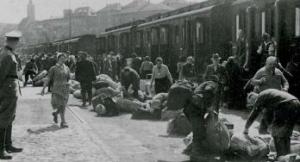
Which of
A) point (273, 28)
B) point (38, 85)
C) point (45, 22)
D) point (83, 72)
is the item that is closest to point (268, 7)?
point (273, 28)

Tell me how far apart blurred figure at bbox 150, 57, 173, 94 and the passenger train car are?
212cm

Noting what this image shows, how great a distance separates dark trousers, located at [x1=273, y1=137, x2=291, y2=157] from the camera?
22.1 feet

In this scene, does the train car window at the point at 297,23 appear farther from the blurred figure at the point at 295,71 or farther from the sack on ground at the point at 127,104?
the sack on ground at the point at 127,104

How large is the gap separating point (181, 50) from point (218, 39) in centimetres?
347

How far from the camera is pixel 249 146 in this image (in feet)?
23.8

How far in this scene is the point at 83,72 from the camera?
14.8 m

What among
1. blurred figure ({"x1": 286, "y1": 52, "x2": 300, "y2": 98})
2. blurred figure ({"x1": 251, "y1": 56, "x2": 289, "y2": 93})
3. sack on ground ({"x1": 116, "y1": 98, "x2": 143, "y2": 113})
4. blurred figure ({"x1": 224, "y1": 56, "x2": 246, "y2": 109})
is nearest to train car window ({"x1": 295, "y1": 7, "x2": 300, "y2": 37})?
blurred figure ({"x1": 286, "y1": 52, "x2": 300, "y2": 98})

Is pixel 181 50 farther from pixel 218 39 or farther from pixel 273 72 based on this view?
pixel 273 72

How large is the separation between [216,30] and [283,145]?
29.0 ft

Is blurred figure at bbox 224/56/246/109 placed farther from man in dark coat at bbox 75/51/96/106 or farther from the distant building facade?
the distant building facade

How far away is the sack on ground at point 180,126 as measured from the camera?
9.76 m

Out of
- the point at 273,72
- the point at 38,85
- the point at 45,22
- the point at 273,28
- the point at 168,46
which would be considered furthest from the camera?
the point at 45,22

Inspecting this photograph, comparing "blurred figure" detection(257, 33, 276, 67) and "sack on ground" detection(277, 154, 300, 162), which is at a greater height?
"blurred figure" detection(257, 33, 276, 67)

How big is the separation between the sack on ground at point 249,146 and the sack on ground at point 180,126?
2.34 metres
